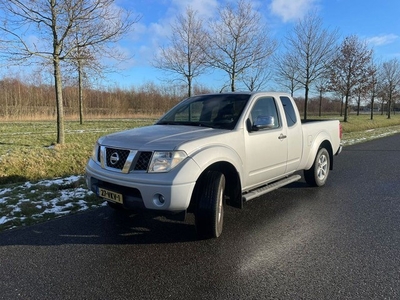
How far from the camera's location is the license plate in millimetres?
3567

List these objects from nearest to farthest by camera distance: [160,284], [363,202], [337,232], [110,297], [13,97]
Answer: [110,297]
[160,284]
[337,232]
[363,202]
[13,97]

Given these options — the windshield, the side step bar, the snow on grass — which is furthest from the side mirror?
the snow on grass

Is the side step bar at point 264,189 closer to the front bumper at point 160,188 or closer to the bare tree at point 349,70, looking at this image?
the front bumper at point 160,188

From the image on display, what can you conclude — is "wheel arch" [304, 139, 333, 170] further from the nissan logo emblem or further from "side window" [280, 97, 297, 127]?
the nissan logo emblem

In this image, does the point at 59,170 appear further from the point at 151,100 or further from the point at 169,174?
the point at 151,100

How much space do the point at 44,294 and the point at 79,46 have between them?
922cm

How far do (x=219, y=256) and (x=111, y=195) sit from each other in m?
1.46

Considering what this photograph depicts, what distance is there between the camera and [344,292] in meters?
2.70

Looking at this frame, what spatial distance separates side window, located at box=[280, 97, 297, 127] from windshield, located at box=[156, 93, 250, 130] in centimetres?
99

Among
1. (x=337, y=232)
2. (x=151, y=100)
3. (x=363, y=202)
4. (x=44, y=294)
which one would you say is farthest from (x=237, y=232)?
(x=151, y=100)

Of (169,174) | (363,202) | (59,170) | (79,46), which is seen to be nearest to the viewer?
(169,174)

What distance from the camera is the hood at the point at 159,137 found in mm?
3465

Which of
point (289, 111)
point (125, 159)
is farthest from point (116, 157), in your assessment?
point (289, 111)

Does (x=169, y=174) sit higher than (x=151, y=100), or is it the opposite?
(x=151, y=100)
